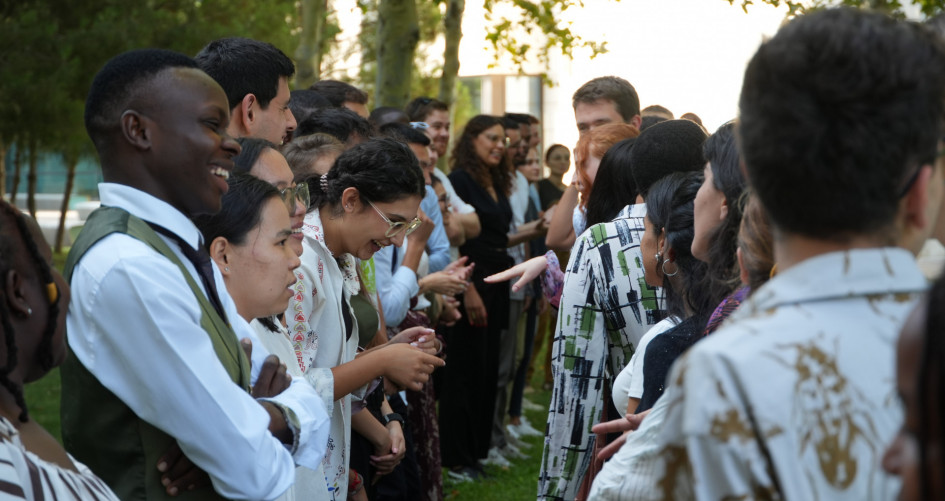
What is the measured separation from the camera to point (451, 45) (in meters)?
12.5

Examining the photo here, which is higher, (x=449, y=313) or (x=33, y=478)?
(x=33, y=478)

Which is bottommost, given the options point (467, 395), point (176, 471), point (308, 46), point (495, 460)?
point (495, 460)

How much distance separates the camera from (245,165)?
3.24 m

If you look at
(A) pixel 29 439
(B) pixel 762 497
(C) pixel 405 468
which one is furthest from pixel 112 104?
(C) pixel 405 468

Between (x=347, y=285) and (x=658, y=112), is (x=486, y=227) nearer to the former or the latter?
(x=658, y=112)

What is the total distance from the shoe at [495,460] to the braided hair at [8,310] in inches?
218

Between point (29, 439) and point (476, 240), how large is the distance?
570 cm

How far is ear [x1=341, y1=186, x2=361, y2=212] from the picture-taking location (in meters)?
3.70

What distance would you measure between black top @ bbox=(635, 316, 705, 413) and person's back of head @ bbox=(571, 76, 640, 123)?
9.18 feet

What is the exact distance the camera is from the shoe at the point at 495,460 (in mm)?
7309

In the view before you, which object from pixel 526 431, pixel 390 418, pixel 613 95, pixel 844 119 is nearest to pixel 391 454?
pixel 390 418

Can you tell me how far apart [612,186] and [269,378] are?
1.96 m

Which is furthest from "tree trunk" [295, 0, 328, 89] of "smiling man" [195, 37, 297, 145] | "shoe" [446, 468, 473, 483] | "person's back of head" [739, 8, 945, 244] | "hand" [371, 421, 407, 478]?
"person's back of head" [739, 8, 945, 244]

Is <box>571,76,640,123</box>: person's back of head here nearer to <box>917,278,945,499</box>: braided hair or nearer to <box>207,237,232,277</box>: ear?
<box>207,237,232,277</box>: ear
